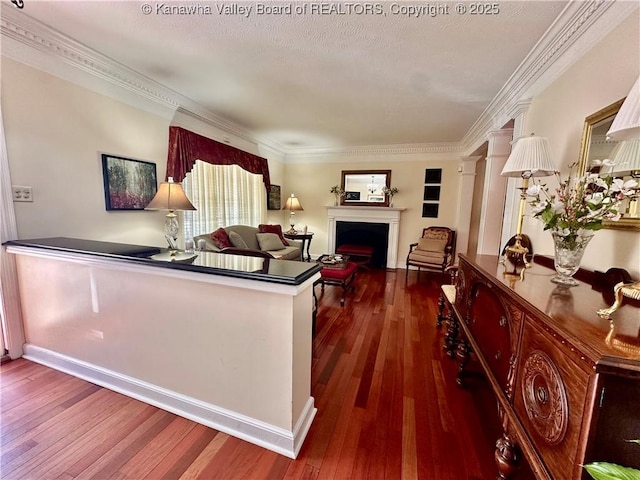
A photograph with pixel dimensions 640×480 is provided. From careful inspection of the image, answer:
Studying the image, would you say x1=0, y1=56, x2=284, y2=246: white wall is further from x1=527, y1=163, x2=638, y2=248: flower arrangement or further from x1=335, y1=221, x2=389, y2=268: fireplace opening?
x1=335, y1=221, x2=389, y2=268: fireplace opening

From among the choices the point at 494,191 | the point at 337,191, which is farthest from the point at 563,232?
the point at 337,191

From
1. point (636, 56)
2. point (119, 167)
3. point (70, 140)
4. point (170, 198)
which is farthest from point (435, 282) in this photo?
point (70, 140)

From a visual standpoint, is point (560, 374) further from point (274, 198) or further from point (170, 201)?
point (274, 198)

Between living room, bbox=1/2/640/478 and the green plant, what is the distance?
3.65 feet

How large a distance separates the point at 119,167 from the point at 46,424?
2113 millimetres

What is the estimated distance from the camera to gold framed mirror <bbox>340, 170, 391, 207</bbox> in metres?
5.56

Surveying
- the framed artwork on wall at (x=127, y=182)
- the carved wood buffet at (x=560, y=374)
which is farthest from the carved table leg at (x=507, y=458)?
the framed artwork on wall at (x=127, y=182)

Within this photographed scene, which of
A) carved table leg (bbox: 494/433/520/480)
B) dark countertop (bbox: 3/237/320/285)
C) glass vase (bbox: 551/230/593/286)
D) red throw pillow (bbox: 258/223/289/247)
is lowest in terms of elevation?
carved table leg (bbox: 494/433/520/480)

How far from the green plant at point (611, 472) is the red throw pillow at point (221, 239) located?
3616 millimetres

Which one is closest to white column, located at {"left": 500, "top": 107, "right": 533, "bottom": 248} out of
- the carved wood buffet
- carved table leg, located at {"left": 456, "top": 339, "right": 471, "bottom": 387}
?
carved table leg, located at {"left": 456, "top": 339, "right": 471, "bottom": 387}

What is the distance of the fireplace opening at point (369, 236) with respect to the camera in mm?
5676

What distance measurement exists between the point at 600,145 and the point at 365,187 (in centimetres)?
429

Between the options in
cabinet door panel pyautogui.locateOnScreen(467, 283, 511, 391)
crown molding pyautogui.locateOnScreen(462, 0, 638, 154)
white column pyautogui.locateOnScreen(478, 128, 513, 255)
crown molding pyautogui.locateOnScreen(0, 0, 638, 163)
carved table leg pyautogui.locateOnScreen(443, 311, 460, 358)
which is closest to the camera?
cabinet door panel pyautogui.locateOnScreen(467, 283, 511, 391)

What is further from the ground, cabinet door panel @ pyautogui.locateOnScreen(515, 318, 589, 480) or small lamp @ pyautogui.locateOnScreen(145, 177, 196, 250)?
small lamp @ pyautogui.locateOnScreen(145, 177, 196, 250)
